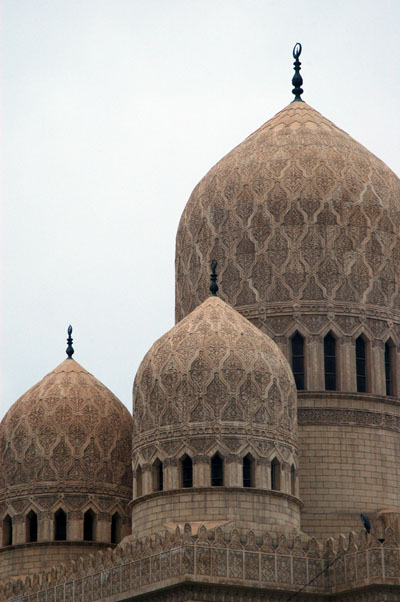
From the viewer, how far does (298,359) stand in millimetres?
38969

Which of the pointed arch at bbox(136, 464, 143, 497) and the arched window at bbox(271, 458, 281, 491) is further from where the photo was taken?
the pointed arch at bbox(136, 464, 143, 497)

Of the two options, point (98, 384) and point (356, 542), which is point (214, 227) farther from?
point (356, 542)

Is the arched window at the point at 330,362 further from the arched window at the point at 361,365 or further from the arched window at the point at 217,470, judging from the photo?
the arched window at the point at 217,470

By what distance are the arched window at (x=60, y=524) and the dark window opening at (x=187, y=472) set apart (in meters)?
5.26

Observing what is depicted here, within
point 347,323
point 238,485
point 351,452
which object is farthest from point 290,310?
point 238,485

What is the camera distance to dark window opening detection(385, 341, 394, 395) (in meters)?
39.2

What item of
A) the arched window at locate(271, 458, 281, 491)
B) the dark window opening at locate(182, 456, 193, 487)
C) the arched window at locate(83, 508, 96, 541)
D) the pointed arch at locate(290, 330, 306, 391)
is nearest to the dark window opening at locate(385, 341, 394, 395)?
the pointed arch at locate(290, 330, 306, 391)

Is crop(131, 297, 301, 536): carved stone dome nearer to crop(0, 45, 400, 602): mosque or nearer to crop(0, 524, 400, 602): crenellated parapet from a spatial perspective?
crop(0, 45, 400, 602): mosque

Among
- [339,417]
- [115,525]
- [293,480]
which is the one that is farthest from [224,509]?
[115,525]

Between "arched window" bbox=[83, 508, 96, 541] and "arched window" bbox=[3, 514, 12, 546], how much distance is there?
6.13ft

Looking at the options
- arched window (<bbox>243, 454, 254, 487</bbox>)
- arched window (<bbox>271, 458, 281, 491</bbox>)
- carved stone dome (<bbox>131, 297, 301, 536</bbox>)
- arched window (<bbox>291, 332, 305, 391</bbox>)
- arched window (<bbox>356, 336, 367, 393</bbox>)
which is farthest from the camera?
arched window (<bbox>356, 336, 367, 393</bbox>)

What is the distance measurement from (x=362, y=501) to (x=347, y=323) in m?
4.36

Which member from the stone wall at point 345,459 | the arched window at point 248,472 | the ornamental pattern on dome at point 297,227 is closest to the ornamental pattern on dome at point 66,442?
the ornamental pattern on dome at point 297,227

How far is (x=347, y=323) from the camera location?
38969 millimetres
